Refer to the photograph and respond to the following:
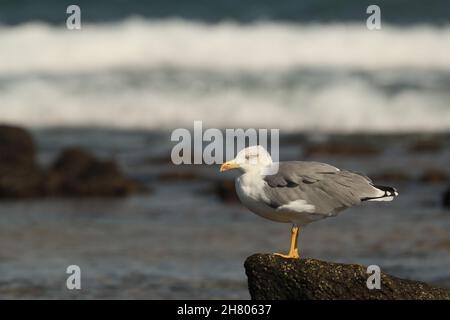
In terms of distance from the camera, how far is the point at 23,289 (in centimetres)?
959

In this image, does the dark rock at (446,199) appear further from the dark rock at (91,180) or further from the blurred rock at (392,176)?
the dark rock at (91,180)

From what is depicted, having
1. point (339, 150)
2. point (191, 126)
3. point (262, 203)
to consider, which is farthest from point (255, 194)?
point (191, 126)

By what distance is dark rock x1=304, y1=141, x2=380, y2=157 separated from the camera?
53.0 ft

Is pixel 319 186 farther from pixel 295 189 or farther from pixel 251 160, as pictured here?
A: pixel 251 160

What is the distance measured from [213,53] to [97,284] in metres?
14.6

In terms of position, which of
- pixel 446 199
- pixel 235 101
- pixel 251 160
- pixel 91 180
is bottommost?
pixel 446 199

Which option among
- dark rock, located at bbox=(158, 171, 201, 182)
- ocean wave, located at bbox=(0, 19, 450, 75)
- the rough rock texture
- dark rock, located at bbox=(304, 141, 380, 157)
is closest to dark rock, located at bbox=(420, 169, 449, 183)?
dark rock, located at bbox=(304, 141, 380, 157)

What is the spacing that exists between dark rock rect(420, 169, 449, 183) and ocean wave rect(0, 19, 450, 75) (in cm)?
818

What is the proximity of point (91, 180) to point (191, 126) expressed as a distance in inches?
241

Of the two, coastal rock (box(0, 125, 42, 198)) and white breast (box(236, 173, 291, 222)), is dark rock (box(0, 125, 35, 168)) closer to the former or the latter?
coastal rock (box(0, 125, 42, 198))

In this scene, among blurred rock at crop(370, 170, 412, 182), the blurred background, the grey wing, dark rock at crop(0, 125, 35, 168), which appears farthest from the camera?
dark rock at crop(0, 125, 35, 168)

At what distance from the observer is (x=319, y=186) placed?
24.4 feet

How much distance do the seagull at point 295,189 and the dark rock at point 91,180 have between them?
6.68 metres

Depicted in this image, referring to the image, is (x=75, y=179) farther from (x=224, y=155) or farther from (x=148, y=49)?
(x=148, y=49)
